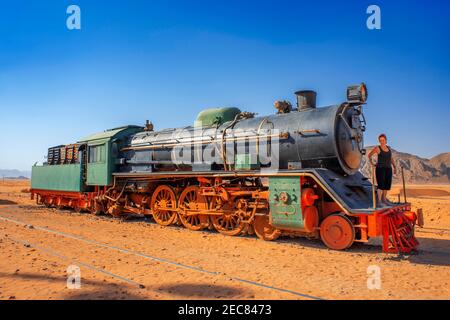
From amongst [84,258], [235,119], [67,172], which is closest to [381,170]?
[235,119]

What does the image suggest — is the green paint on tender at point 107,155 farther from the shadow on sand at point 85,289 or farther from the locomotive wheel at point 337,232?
the locomotive wheel at point 337,232

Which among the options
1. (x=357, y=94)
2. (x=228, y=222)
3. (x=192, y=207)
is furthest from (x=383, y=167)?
(x=192, y=207)

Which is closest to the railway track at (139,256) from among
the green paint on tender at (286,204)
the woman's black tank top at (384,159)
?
the green paint on tender at (286,204)

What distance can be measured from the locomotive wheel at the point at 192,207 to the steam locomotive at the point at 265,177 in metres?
0.03

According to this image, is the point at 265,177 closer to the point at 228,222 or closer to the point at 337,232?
the point at 228,222

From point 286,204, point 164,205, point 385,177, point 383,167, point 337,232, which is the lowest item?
point 337,232

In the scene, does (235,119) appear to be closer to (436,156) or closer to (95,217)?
(95,217)

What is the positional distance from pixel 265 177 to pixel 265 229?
1.35 m

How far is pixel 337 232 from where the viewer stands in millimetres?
7387

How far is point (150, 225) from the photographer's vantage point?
11.5 m

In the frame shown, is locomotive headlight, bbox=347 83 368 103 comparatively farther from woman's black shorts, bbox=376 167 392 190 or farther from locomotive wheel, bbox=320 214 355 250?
locomotive wheel, bbox=320 214 355 250

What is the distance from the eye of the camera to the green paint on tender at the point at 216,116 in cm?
1062
